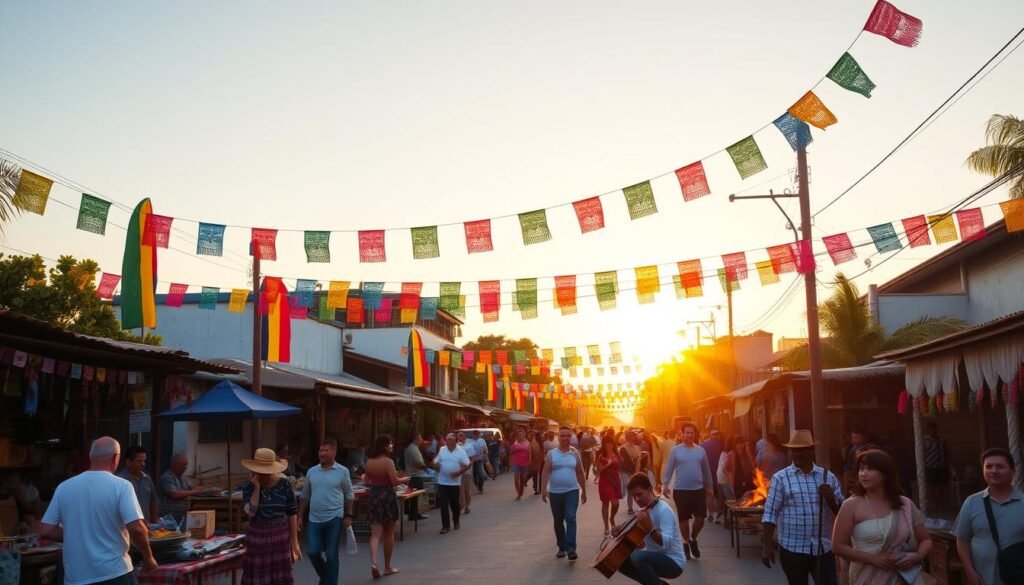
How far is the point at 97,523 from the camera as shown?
651 cm

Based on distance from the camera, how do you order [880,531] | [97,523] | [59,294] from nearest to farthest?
[880,531]
[97,523]
[59,294]

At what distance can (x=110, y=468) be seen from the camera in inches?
264

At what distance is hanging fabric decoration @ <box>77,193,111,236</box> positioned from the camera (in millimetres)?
15680

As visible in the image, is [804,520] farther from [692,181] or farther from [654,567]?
[692,181]

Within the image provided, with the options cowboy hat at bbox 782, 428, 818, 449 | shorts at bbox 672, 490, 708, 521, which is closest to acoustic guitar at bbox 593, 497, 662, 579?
cowboy hat at bbox 782, 428, 818, 449

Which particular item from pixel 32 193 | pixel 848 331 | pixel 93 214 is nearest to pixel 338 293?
pixel 93 214

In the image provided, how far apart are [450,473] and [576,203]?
211 inches

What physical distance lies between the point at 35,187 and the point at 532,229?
7998 mm

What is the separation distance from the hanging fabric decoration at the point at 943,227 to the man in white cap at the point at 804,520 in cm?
1003

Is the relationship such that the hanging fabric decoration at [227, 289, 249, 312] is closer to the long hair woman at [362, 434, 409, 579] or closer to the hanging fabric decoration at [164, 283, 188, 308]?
the hanging fabric decoration at [164, 283, 188, 308]

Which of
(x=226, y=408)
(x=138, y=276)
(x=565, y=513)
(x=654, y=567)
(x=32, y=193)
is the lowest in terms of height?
(x=565, y=513)

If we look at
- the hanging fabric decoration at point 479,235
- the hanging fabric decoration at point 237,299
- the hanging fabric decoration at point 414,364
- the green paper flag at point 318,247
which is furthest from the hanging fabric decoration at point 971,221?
the hanging fabric decoration at point 414,364

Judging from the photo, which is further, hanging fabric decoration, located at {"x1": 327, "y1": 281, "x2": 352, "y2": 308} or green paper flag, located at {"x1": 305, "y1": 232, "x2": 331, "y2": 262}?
hanging fabric decoration, located at {"x1": 327, "y1": 281, "x2": 352, "y2": 308}

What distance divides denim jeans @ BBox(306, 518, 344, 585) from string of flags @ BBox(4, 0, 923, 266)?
721 cm
